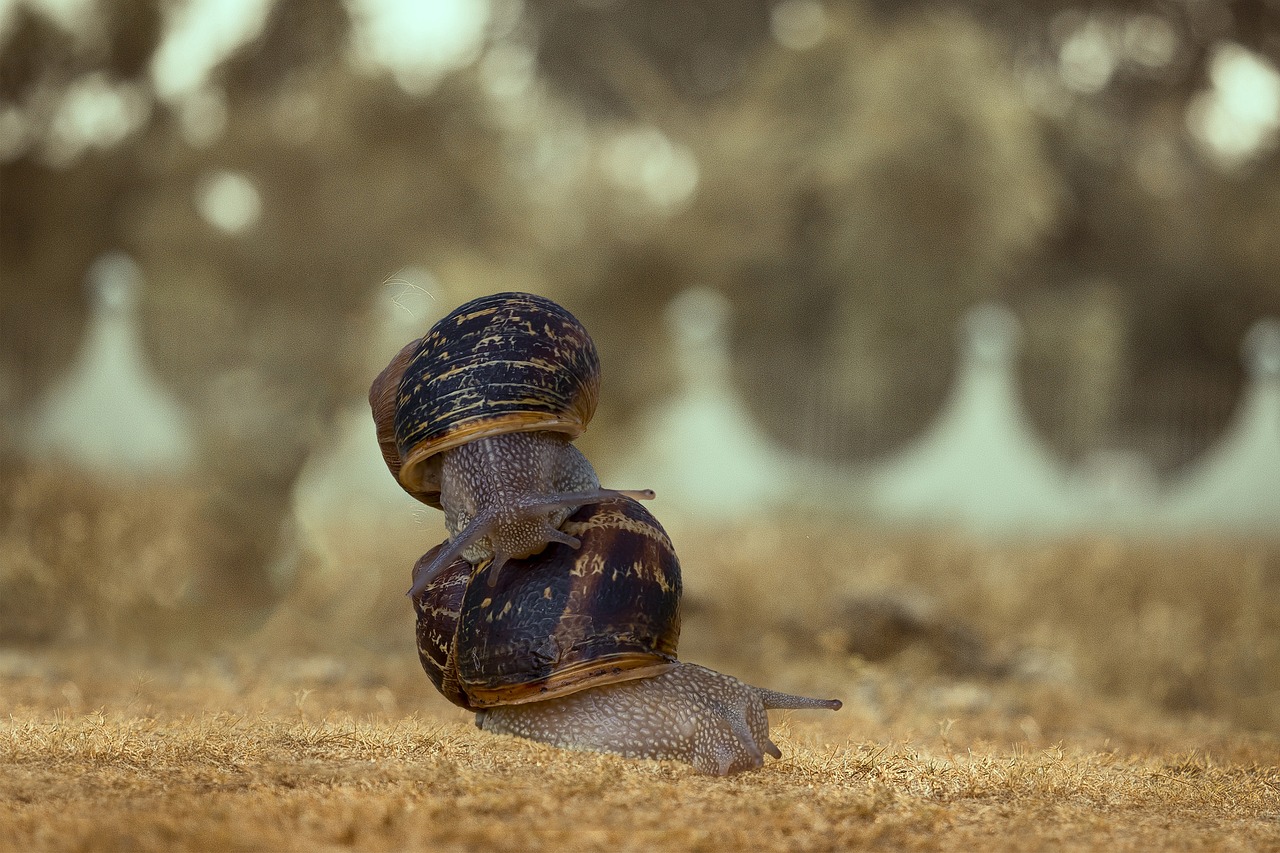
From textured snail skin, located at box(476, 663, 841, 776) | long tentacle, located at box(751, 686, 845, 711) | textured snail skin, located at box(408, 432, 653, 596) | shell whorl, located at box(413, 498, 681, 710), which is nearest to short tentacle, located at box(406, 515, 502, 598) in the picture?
textured snail skin, located at box(408, 432, 653, 596)

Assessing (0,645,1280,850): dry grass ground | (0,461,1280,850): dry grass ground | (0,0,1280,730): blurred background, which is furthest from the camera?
(0,0,1280,730): blurred background

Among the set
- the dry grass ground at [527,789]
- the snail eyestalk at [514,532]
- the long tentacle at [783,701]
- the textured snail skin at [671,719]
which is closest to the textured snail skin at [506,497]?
the snail eyestalk at [514,532]

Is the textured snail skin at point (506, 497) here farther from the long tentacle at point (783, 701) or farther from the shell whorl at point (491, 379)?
the long tentacle at point (783, 701)

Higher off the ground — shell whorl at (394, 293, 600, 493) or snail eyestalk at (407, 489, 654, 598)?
shell whorl at (394, 293, 600, 493)

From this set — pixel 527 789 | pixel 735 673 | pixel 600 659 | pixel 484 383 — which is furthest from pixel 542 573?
pixel 735 673

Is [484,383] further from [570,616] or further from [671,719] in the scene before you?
[671,719]

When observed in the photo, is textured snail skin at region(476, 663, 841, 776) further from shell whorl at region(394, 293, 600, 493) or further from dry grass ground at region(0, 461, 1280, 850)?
shell whorl at region(394, 293, 600, 493)

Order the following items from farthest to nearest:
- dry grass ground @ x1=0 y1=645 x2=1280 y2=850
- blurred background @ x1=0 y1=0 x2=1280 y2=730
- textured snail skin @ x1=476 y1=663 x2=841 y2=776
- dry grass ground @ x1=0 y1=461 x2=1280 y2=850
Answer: blurred background @ x1=0 y1=0 x2=1280 y2=730
textured snail skin @ x1=476 y1=663 x2=841 y2=776
dry grass ground @ x1=0 y1=461 x2=1280 y2=850
dry grass ground @ x1=0 y1=645 x2=1280 y2=850
